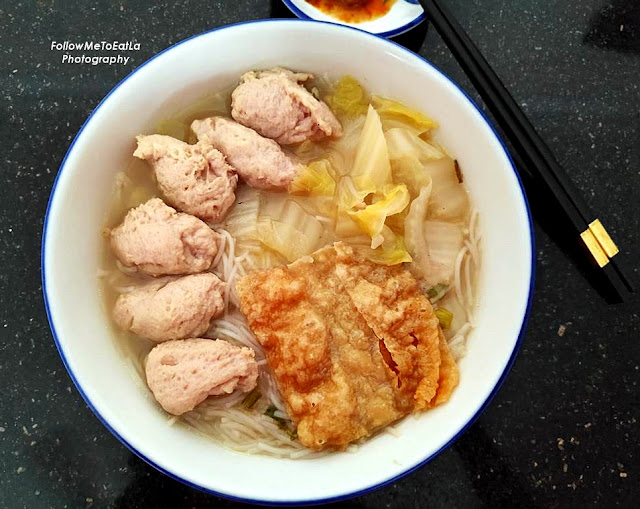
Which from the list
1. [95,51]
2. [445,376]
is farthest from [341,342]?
[95,51]

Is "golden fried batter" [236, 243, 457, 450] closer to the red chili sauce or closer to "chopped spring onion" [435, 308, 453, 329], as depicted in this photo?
"chopped spring onion" [435, 308, 453, 329]

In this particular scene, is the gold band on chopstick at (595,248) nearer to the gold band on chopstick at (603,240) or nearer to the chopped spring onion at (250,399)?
the gold band on chopstick at (603,240)

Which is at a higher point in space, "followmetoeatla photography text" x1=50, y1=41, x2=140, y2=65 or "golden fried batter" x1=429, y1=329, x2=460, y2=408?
"followmetoeatla photography text" x1=50, y1=41, x2=140, y2=65

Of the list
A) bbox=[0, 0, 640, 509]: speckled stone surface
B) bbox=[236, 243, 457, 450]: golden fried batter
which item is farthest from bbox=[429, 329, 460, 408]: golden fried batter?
bbox=[0, 0, 640, 509]: speckled stone surface

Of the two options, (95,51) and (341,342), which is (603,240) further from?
(95,51)

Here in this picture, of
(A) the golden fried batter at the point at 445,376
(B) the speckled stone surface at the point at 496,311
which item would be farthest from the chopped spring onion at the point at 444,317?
(B) the speckled stone surface at the point at 496,311

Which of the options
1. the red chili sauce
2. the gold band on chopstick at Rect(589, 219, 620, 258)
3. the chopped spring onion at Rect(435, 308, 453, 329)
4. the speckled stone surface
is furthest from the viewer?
the red chili sauce

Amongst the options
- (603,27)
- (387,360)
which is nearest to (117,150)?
(387,360)
